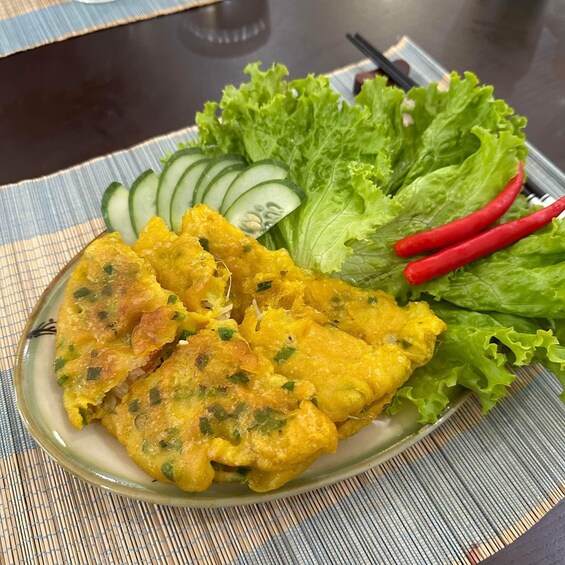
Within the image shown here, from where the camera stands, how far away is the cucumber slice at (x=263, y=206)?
8.63 ft

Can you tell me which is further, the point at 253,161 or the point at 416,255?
the point at 253,161

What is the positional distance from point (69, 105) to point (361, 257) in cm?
275

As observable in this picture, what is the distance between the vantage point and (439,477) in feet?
7.77

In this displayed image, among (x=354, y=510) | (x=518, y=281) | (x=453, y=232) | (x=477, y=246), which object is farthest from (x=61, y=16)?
(x=354, y=510)

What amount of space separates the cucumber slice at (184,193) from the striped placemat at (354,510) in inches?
44.4

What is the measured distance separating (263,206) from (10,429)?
154 cm

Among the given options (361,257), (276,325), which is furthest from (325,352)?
(361,257)

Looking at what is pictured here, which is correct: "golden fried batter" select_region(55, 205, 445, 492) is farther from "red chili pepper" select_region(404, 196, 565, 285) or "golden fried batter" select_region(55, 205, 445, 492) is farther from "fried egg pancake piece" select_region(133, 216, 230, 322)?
"red chili pepper" select_region(404, 196, 565, 285)

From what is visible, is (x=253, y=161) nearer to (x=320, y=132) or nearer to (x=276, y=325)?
(x=320, y=132)

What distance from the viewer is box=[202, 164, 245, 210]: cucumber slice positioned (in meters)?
2.70

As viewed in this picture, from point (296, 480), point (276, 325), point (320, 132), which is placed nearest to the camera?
point (296, 480)

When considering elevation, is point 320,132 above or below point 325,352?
above

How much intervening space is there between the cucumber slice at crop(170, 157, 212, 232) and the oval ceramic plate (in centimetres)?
79

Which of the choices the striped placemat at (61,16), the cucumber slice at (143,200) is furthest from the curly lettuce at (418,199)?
the striped placemat at (61,16)
